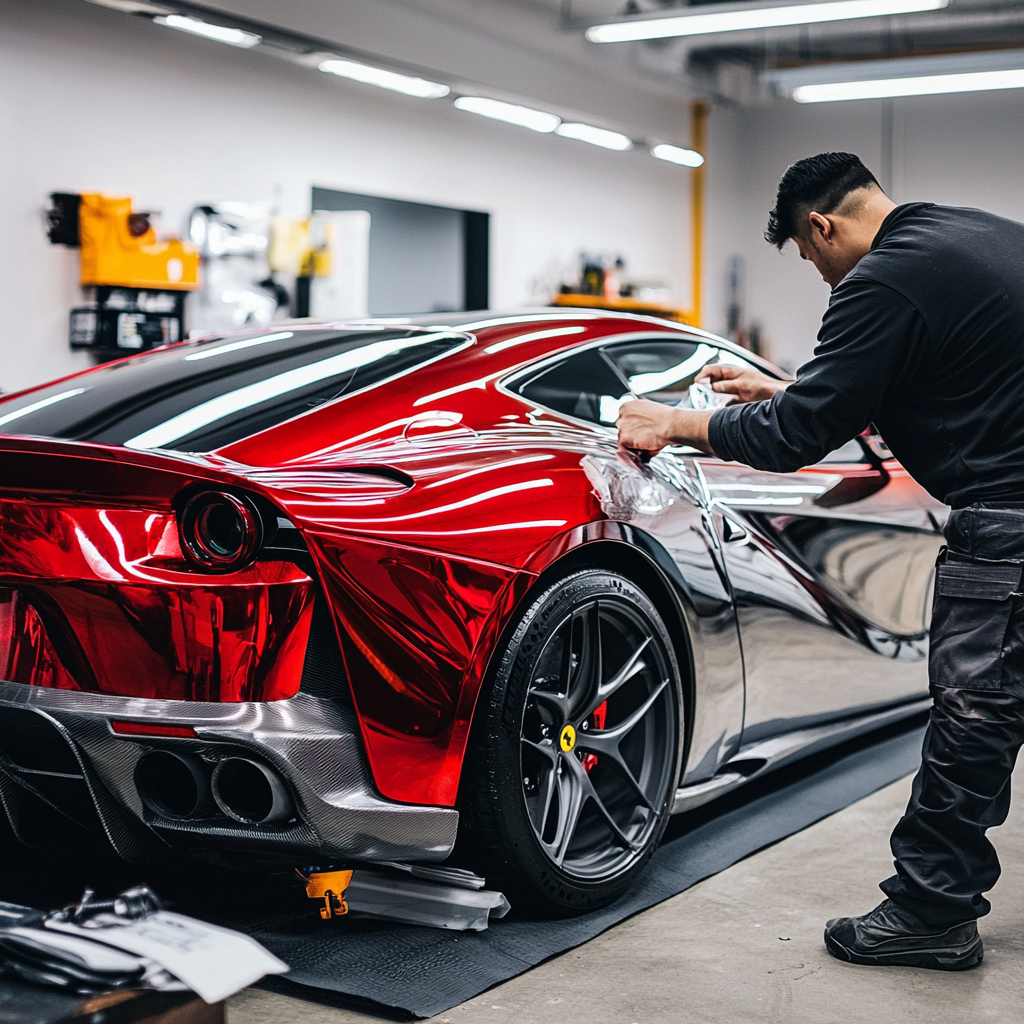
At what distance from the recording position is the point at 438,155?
9438 millimetres

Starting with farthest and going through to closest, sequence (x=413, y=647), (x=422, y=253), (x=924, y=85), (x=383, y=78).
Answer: (x=924, y=85), (x=422, y=253), (x=383, y=78), (x=413, y=647)

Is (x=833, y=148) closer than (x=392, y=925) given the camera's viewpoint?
No

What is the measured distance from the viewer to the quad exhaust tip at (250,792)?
1.94 meters

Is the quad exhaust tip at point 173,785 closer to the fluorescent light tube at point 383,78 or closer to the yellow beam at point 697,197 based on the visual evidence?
the fluorescent light tube at point 383,78

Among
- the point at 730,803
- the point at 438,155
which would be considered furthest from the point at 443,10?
the point at 730,803

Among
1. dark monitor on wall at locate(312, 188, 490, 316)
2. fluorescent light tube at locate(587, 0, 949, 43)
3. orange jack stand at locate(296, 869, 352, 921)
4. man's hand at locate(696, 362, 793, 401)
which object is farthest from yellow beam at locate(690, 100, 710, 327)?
orange jack stand at locate(296, 869, 352, 921)

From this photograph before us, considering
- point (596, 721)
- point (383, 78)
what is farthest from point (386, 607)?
point (383, 78)

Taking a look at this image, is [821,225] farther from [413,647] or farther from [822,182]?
[413,647]

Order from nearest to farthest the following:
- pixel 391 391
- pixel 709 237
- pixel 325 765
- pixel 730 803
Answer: pixel 325 765 → pixel 391 391 → pixel 730 803 → pixel 709 237

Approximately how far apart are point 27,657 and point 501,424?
3.08 ft

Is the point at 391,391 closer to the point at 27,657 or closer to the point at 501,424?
the point at 501,424

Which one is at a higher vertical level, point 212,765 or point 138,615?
point 138,615

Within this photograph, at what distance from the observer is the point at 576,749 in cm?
238

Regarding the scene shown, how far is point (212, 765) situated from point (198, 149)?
20.4 ft
